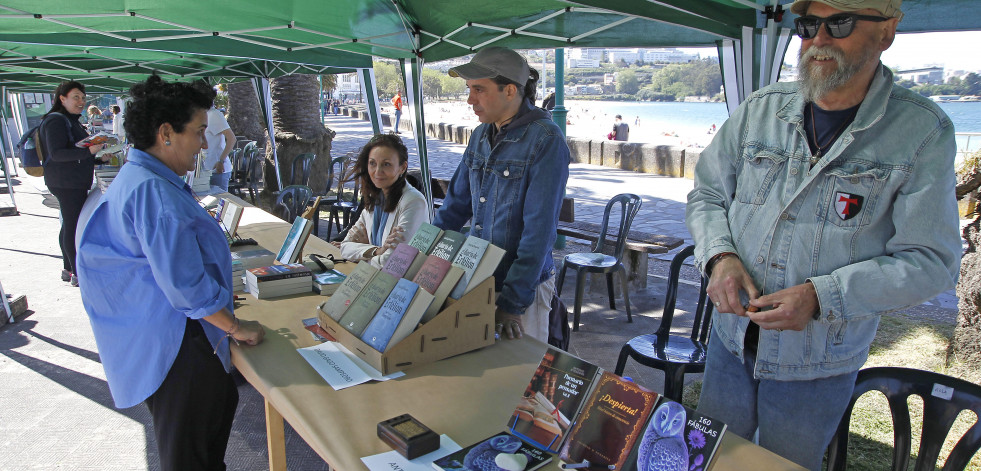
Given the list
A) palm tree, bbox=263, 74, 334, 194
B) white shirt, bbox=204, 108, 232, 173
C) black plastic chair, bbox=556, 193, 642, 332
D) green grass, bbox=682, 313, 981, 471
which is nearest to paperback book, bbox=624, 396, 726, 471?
green grass, bbox=682, 313, 981, 471

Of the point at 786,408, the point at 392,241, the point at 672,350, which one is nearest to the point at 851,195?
the point at 786,408

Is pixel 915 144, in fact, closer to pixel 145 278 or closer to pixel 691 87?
pixel 145 278

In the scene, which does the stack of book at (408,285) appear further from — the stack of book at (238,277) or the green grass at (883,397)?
the green grass at (883,397)

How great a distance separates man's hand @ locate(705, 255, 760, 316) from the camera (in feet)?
4.72

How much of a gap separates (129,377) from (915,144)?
7.62 feet

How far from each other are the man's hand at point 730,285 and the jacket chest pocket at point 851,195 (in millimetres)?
230

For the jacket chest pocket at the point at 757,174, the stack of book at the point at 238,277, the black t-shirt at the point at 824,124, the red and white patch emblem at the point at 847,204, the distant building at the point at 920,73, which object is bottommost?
the stack of book at the point at 238,277

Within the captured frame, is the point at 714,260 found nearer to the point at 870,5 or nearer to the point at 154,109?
the point at 870,5

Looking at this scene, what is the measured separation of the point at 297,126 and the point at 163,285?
910cm

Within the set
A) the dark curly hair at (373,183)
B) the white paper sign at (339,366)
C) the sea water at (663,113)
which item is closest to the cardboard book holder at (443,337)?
the white paper sign at (339,366)

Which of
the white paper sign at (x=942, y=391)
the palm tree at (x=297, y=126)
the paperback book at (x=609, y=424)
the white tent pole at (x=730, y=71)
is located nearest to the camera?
the paperback book at (x=609, y=424)

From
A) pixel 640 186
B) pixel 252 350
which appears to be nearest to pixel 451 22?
pixel 252 350

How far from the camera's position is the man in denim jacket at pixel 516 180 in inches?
82.9

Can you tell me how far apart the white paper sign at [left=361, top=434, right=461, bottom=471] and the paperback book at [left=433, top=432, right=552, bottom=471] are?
0.07ft
